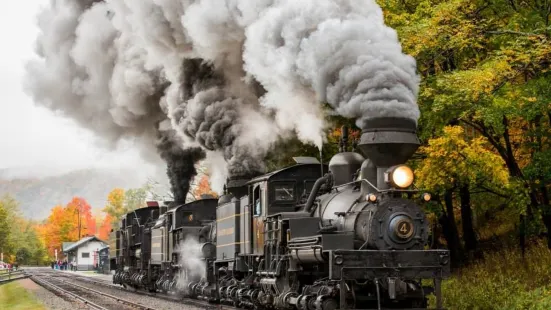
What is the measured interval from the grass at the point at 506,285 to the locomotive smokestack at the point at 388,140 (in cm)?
454

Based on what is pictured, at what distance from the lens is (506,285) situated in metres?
17.3

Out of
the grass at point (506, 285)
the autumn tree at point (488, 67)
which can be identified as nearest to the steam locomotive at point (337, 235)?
the grass at point (506, 285)

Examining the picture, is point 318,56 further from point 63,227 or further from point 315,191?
point 63,227

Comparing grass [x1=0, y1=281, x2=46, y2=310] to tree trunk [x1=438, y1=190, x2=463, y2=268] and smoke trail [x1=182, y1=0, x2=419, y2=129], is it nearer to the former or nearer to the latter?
smoke trail [x1=182, y1=0, x2=419, y2=129]

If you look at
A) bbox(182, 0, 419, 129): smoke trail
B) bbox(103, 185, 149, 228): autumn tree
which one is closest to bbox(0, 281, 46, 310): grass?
bbox(182, 0, 419, 129): smoke trail

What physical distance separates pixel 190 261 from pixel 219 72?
6363mm

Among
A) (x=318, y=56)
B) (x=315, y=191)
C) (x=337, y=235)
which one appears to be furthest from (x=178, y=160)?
(x=337, y=235)

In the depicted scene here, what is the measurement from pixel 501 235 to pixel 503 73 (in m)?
10.3

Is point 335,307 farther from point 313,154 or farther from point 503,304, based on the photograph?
point 313,154

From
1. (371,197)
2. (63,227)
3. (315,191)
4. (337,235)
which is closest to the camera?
(371,197)

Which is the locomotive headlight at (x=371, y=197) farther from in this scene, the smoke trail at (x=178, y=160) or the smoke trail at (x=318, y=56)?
the smoke trail at (x=178, y=160)

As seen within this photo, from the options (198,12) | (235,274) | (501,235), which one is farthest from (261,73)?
(501,235)

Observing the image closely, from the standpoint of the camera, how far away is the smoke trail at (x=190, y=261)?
79.0 ft

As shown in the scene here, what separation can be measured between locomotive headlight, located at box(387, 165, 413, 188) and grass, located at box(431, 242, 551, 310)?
4.19m
